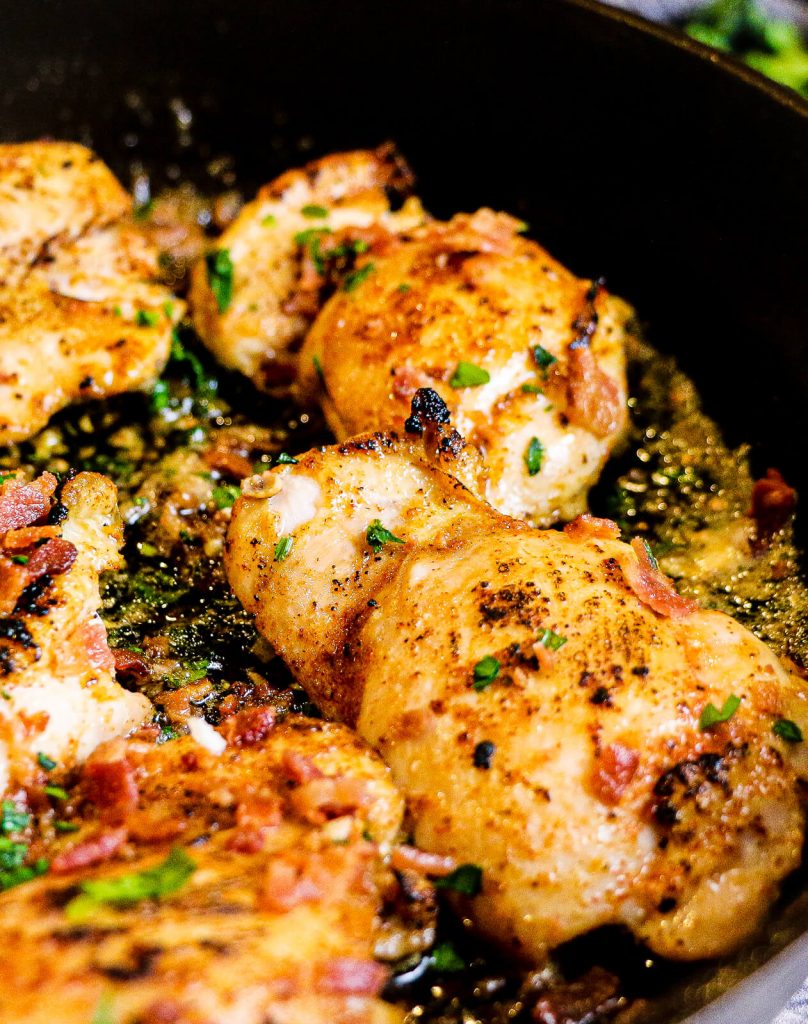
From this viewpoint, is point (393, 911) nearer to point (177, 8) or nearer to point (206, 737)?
point (206, 737)

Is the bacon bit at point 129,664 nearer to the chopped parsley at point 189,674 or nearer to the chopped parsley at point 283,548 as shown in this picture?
the chopped parsley at point 189,674

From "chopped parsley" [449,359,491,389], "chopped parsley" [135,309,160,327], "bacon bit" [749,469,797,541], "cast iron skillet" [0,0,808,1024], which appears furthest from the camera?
"chopped parsley" [135,309,160,327]

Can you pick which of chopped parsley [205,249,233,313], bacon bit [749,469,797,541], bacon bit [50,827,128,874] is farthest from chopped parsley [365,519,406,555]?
chopped parsley [205,249,233,313]

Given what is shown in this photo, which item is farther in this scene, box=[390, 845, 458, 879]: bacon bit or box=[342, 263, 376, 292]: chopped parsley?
box=[342, 263, 376, 292]: chopped parsley

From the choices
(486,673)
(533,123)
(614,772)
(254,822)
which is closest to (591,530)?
(486,673)

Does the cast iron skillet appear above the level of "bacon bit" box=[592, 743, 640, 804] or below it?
above

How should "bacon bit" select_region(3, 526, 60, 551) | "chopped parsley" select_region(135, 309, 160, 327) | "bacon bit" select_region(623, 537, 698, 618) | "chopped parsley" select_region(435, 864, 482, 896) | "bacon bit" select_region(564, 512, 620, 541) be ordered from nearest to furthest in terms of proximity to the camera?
"chopped parsley" select_region(435, 864, 482, 896) → "bacon bit" select_region(623, 537, 698, 618) → "bacon bit" select_region(3, 526, 60, 551) → "bacon bit" select_region(564, 512, 620, 541) → "chopped parsley" select_region(135, 309, 160, 327)

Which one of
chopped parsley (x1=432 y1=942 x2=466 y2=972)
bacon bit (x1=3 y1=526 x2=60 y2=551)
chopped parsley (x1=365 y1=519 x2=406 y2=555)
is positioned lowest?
chopped parsley (x1=432 y1=942 x2=466 y2=972)

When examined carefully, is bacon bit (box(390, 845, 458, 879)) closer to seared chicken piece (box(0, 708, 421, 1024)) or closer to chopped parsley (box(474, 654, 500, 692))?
seared chicken piece (box(0, 708, 421, 1024))
